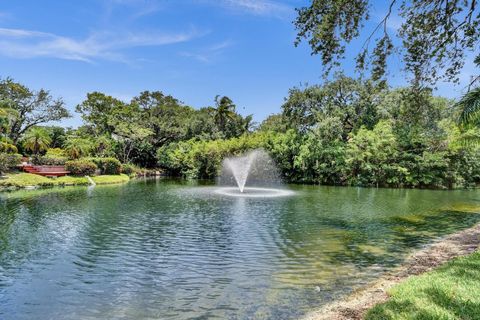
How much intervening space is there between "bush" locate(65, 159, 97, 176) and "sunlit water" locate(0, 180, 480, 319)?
21.9 meters

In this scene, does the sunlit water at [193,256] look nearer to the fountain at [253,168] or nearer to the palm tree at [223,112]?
the fountain at [253,168]

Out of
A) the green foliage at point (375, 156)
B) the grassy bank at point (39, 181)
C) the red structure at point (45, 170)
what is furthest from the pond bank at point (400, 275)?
the red structure at point (45, 170)

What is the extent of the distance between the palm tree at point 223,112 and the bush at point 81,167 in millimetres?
31248

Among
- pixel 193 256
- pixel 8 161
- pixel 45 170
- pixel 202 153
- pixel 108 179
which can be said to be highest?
pixel 202 153

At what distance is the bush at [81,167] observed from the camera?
4527 centimetres

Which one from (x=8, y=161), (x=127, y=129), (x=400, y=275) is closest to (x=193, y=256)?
(x=400, y=275)

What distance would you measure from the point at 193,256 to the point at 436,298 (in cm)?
792

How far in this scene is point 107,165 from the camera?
53.9m

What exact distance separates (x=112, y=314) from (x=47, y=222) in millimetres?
12779

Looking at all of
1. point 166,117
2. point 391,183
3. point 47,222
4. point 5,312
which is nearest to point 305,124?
point 391,183

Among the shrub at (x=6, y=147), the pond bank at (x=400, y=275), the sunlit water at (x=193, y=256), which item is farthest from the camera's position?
the shrub at (x=6, y=147)

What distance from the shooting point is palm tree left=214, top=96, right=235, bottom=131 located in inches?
2891

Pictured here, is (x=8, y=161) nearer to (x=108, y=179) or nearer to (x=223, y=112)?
(x=108, y=179)

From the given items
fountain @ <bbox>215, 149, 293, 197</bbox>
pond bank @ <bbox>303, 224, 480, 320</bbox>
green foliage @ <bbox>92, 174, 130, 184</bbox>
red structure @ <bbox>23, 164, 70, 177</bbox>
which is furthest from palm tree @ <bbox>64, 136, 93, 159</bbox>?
pond bank @ <bbox>303, 224, 480, 320</bbox>
